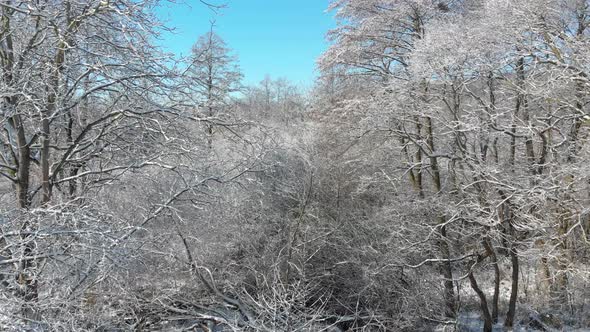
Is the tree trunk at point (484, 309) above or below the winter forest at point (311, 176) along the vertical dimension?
below

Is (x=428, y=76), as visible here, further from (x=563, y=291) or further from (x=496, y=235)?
(x=563, y=291)

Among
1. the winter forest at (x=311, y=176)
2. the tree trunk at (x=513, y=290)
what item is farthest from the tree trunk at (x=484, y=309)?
the tree trunk at (x=513, y=290)

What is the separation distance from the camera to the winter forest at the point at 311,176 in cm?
468

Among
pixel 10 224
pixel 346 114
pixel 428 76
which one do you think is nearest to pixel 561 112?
pixel 428 76

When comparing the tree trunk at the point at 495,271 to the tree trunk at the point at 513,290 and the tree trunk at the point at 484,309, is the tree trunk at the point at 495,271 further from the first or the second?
the tree trunk at the point at 484,309

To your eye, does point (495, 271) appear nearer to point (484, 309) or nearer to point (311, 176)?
point (484, 309)

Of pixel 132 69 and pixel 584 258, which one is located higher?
pixel 132 69

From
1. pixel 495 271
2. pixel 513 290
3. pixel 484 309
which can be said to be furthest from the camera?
pixel 495 271

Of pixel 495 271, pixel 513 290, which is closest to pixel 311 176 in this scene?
pixel 495 271

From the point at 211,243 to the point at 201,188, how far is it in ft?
10.3

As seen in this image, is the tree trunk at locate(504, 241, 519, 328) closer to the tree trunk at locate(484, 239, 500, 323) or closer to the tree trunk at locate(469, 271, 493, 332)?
the tree trunk at locate(484, 239, 500, 323)

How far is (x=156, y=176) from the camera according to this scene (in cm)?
674

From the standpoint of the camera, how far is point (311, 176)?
31.9 ft

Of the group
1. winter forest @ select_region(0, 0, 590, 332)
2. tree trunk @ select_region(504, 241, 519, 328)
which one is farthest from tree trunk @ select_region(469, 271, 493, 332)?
tree trunk @ select_region(504, 241, 519, 328)
